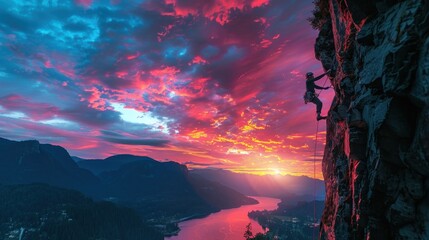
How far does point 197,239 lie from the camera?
165875mm

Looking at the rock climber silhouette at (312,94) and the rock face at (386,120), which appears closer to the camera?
the rock face at (386,120)

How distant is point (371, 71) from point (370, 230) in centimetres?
739

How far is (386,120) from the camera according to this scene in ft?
36.1

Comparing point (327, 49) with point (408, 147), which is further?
point (327, 49)

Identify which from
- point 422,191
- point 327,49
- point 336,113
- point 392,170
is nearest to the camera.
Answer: point 422,191

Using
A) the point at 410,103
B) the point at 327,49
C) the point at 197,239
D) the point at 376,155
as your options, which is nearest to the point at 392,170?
the point at 376,155

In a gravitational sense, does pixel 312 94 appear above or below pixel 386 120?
above

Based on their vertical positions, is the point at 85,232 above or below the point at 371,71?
below

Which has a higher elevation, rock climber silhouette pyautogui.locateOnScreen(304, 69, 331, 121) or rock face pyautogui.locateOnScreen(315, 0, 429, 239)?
rock climber silhouette pyautogui.locateOnScreen(304, 69, 331, 121)

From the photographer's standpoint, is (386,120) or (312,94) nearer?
(386,120)

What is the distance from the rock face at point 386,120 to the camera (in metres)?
9.80

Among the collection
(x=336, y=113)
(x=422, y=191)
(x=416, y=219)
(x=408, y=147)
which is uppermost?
(x=336, y=113)

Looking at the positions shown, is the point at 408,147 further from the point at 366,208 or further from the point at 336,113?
the point at 336,113

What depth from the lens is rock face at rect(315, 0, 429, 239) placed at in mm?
9805
